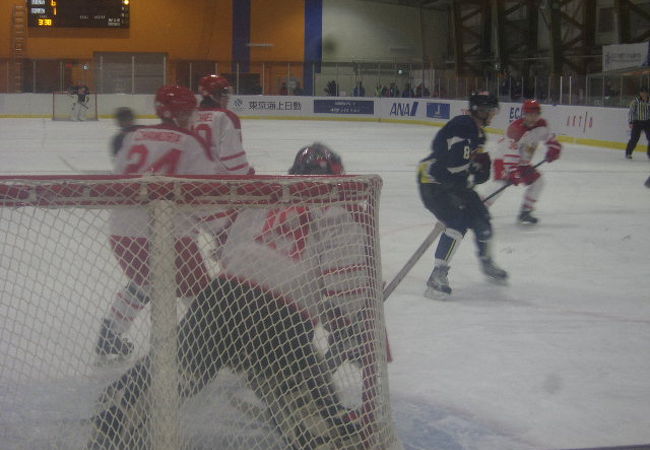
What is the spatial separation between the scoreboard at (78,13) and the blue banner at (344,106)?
699cm

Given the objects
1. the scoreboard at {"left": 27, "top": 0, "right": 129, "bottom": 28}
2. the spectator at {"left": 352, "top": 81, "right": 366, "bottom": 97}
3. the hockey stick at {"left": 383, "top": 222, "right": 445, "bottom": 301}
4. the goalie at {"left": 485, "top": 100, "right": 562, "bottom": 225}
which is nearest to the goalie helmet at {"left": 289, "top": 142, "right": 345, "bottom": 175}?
the hockey stick at {"left": 383, "top": 222, "right": 445, "bottom": 301}

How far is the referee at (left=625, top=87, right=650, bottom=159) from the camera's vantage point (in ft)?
41.9

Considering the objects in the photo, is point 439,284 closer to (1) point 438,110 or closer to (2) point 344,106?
(1) point 438,110

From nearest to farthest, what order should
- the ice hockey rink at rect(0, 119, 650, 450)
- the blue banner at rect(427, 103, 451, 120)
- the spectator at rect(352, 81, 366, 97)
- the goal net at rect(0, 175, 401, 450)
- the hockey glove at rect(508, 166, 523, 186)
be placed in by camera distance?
1. the goal net at rect(0, 175, 401, 450)
2. the ice hockey rink at rect(0, 119, 650, 450)
3. the hockey glove at rect(508, 166, 523, 186)
4. the blue banner at rect(427, 103, 451, 120)
5. the spectator at rect(352, 81, 366, 97)

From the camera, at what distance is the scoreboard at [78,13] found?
2617 centimetres

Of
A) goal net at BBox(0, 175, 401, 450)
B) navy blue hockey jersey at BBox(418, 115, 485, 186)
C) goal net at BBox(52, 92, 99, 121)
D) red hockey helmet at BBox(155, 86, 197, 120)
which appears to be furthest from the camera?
goal net at BBox(52, 92, 99, 121)

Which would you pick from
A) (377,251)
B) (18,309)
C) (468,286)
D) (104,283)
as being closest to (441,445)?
(377,251)

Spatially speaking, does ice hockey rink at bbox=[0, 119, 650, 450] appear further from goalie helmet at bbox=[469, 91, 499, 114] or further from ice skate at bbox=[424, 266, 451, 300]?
goalie helmet at bbox=[469, 91, 499, 114]

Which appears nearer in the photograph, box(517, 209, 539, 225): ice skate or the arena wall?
box(517, 209, 539, 225): ice skate

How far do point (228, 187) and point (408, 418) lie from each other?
49.9 inches

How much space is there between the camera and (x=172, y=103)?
3.19 meters

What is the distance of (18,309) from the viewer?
2.34 m

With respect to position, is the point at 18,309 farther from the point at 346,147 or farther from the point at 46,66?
the point at 46,66

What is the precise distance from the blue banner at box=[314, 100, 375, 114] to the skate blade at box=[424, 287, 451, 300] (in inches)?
779
